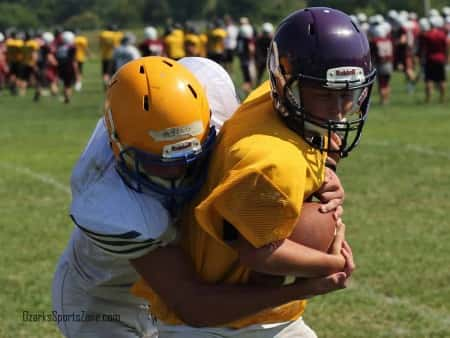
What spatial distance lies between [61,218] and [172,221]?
5.65 meters

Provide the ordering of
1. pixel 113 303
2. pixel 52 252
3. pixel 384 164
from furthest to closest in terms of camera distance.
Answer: pixel 384 164
pixel 52 252
pixel 113 303

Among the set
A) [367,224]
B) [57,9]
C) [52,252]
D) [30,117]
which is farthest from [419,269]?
[57,9]

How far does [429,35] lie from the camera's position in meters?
19.3

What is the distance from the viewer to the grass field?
570cm

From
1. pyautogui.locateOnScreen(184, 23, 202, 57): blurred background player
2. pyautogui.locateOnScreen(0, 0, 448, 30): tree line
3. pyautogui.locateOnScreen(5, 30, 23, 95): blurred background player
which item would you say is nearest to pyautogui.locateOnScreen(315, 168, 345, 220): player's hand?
pyautogui.locateOnScreen(184, 23, 202, 57): blurred background player

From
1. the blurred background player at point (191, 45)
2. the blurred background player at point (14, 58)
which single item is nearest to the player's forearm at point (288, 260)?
the blurred background player at point (191, 45)

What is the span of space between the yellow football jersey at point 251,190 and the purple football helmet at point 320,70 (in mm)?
56

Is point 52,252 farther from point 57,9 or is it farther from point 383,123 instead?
point 57,9

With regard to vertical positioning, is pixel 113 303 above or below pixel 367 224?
above

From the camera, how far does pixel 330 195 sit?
9.86 feet

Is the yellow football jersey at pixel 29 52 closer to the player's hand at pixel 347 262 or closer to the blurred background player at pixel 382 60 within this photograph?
the blurred background player at pixel 382 60

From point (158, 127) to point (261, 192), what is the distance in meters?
0.44

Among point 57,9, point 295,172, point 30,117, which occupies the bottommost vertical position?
point 57,9

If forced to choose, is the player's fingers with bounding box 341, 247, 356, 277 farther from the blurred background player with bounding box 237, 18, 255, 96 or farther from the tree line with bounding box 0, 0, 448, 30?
the tree line with bounding box 0, 0, 448, 30
